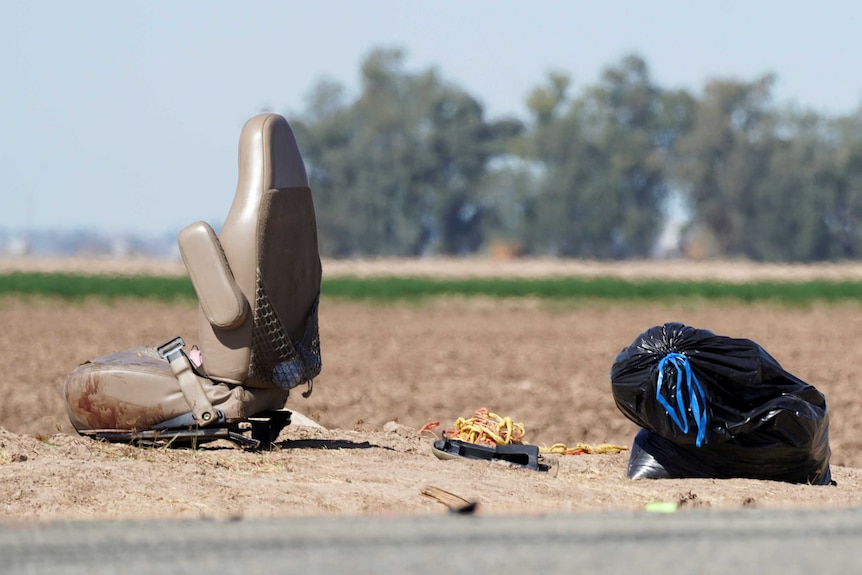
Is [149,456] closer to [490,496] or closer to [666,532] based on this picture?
[490,496]

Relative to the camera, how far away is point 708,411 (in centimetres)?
622

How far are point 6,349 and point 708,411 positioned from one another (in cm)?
1554

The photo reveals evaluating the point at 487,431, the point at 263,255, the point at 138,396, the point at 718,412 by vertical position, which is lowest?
the point at 487,431

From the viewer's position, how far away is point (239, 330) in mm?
6105

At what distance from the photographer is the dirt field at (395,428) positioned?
17.0ft

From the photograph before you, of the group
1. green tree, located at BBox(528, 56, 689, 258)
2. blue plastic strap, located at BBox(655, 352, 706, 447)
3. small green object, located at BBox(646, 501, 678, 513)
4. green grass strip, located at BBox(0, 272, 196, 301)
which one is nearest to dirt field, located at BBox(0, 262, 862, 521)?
small green object, located at BBox(646, 501, 678, 513)

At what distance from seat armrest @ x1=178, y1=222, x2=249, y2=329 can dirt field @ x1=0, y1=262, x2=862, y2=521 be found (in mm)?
671

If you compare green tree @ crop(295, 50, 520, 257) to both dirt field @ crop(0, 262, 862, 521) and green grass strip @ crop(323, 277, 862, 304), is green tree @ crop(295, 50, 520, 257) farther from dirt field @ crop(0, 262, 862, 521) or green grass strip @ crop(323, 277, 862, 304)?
dirt field @ crop(0, 262, 862, 521)

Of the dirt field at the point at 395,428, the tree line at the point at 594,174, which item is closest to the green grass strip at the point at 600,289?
the dirt field at the point at 395,428

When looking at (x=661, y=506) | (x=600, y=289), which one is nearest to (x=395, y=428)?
(x=661, y=506)

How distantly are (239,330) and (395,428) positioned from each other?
82.5 inches

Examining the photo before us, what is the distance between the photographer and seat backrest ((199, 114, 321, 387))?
6.08 meters

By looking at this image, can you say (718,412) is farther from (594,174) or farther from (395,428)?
(594,174)

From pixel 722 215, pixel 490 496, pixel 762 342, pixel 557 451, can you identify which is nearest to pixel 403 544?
pixel 490 496
